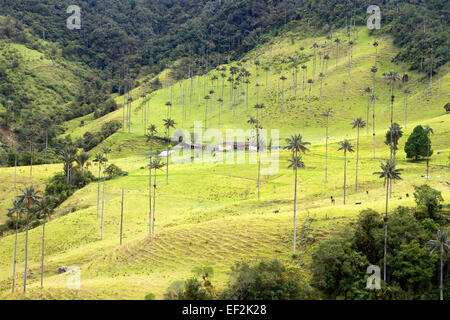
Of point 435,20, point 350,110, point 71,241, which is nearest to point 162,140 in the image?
point 350,110

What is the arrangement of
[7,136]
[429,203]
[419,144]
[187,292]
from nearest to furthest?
[187,292], [429,203], [419,144], [7,136]

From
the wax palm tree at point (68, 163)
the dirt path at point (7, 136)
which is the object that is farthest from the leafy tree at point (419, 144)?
the dirt path at point (7, 136)

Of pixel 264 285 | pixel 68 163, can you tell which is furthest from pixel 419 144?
pixel 68 163

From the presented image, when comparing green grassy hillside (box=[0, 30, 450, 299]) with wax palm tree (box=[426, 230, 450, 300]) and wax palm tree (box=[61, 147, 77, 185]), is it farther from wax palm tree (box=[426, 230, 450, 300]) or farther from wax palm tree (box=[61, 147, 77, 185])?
wax palm tree (box=[426, 230, 450, 300])

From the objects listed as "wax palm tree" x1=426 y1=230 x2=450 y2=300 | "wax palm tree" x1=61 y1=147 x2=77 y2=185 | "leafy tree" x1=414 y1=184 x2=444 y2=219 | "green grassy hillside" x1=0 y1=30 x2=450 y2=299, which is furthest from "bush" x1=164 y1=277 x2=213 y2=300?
"wax palm tree" x1=61 y1=147 x2=77 y2=185

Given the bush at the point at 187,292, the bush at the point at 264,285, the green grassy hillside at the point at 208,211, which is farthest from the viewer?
the green grassy hillside at the point at 208,211

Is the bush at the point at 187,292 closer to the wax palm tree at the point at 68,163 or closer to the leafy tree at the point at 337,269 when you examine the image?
the leafy tree at the point at 337,269

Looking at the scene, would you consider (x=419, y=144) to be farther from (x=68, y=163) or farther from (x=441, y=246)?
(x=68, y=163)
